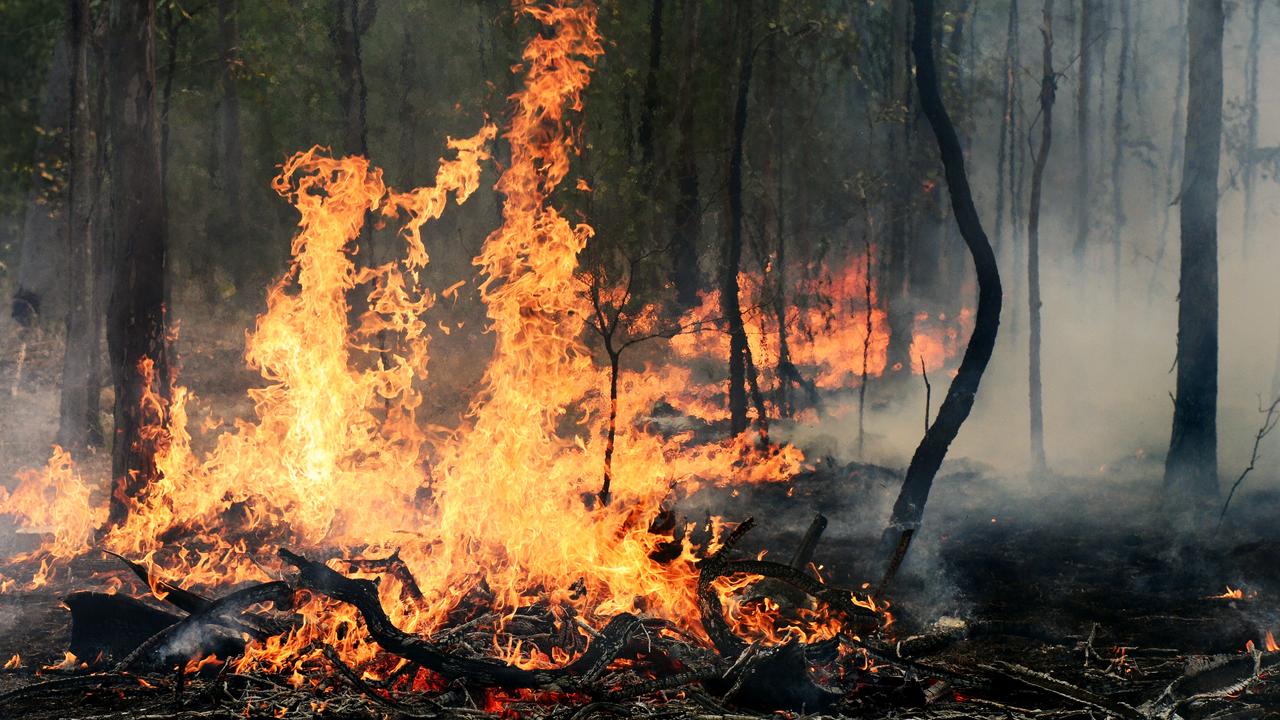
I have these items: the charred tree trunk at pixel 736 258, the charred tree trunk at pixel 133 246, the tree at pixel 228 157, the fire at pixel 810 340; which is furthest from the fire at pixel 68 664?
the tree at pixel 228 157

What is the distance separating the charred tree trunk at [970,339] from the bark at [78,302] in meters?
12.6

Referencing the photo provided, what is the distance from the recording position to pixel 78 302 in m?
17.2

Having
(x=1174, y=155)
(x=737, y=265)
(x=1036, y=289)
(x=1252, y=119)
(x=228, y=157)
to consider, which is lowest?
(x=1036, y=289)

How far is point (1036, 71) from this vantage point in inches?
1793

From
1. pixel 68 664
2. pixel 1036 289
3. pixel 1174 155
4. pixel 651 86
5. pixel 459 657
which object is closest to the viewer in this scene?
pixel 459 657

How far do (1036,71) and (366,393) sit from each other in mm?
41613

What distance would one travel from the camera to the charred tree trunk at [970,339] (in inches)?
444

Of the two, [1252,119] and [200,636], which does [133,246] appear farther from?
[1252,119]

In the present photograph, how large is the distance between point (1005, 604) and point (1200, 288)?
20.9 feet

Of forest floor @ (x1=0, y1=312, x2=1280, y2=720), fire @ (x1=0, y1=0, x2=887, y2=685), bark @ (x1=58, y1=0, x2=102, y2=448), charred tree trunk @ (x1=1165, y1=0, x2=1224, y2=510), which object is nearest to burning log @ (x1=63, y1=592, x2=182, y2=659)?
forest floor @ (x1=0, y1=312, x2=1280, y2=720)

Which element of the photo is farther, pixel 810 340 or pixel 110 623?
pixel 810 340

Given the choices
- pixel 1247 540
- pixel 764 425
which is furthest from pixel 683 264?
pixel 1247 540

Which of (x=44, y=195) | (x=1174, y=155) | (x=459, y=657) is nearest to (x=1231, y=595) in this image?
(x=459, y=657)

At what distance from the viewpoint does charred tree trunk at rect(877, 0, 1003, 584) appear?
37.0ft
